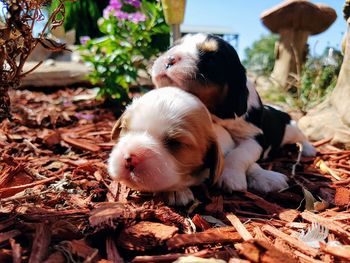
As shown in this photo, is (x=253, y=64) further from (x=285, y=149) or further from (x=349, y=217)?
(x=349, y=217)

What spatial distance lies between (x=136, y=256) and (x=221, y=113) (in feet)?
4.68

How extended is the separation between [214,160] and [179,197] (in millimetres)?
346

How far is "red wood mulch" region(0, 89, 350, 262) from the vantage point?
161 cm

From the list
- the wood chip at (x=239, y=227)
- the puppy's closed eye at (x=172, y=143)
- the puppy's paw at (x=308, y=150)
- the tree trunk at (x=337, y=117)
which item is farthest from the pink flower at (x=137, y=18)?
the wood chip at (x=239, y=227)

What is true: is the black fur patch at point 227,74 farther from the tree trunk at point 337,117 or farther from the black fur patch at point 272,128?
the tree trunk at point 337,117

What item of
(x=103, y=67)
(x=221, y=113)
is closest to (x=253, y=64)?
(x=103, y=67)

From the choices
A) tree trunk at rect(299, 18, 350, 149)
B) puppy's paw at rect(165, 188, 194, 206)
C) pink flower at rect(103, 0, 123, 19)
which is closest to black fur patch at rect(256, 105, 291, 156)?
tree trunk at rect(299, 18, 350, 149)

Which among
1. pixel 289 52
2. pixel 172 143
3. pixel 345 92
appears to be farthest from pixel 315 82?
pixel 172 143

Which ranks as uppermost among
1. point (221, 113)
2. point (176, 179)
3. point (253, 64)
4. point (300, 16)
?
point (300, 16)

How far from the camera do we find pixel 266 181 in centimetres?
274

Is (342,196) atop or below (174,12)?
below

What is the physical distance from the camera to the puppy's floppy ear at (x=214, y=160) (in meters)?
2.37

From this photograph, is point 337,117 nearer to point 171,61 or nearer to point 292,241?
point 171,61

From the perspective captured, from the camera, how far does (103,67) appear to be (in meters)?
5.34
